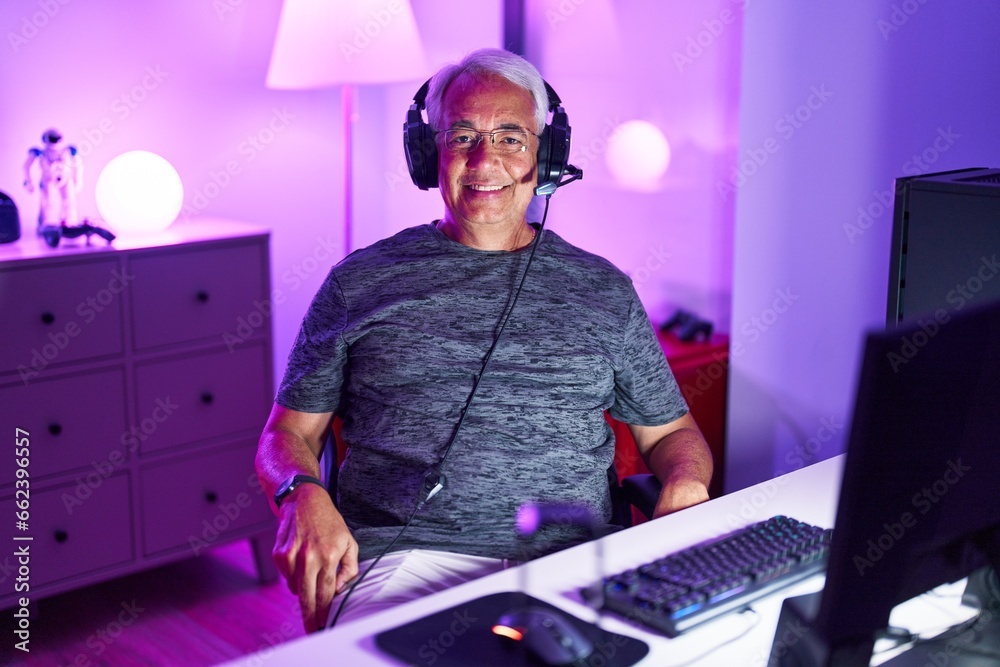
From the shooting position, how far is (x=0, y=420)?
2.47 meters

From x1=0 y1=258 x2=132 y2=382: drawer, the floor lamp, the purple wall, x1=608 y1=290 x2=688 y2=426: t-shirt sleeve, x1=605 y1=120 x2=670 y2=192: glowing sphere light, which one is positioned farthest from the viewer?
x1=605 y1=120 x2=670 y2=192: glowing sphere light

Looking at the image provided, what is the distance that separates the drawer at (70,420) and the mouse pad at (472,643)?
5.68 feet

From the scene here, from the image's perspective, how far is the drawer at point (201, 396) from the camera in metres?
2.70

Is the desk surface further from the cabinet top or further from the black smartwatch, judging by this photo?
the cabinet top

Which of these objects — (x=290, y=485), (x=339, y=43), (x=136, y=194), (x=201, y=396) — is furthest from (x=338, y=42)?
(x=290, y=485)

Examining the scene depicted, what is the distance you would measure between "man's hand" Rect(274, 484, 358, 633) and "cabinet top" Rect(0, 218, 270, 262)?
4.36 feet

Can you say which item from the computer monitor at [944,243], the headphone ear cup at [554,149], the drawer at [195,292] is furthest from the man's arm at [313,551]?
the drawer at [195,292]

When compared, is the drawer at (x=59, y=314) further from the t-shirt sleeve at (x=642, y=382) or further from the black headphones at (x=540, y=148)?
the t-shirt sleeve at (x=642, y=382)

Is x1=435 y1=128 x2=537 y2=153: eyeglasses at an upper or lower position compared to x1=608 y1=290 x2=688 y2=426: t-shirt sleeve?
upper

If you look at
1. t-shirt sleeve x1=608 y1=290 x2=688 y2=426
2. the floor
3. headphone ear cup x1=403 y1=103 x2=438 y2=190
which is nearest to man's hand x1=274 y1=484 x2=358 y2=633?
t-shirt sleeve x1=608 y1=290 x2=688 y2=426

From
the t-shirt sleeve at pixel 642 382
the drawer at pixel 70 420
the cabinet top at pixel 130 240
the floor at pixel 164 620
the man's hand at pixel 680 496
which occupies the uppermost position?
the cabinet top at pixel 130 240

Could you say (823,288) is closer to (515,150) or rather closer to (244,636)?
(515,150)

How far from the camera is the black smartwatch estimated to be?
5.08 feet

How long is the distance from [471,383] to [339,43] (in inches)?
60.3
